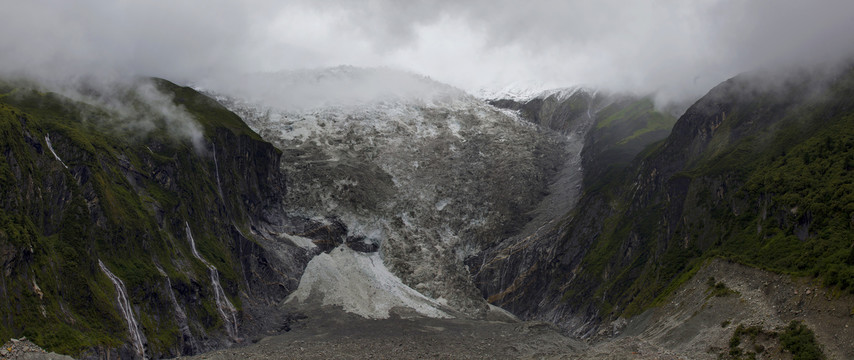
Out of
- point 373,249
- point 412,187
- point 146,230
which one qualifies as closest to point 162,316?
point 146,230

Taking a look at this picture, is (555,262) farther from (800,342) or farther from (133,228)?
(800,342)

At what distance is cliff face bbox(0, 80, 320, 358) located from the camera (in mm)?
65000

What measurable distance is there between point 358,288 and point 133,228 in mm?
43080

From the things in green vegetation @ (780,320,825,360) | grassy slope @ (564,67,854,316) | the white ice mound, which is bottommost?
the white ice mound

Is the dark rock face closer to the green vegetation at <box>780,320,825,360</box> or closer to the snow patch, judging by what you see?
the snow patch

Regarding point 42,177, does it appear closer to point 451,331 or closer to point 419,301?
point 451,331

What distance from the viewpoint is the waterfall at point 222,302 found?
93312 mm

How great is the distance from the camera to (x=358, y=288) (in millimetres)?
117938

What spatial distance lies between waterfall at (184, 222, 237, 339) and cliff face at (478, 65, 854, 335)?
47505 millimetres

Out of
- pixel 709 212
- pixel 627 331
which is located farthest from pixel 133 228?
pixel 709 212

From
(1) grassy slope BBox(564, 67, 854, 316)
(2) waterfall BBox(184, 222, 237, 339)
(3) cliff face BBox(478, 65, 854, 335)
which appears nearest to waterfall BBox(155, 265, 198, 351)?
(2) waterfall BBox(184, 222, 237, 339)

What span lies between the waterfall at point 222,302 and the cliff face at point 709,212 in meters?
47.5

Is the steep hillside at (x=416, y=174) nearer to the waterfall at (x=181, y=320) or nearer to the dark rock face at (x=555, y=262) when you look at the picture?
the dark rock face at (x=555, y=262)

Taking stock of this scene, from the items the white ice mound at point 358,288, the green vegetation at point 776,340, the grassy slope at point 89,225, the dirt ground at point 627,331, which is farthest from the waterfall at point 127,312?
the green vegetation at point 776,340
